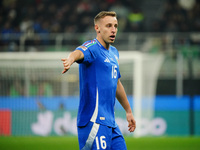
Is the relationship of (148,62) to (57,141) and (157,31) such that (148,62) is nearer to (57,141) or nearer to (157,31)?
(57,141)

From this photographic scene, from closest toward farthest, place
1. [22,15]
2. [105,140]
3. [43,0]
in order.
Answer: 1. [105,140]
2. [22,15]
3. [43,0]

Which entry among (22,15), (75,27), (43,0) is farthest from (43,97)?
(43,0)

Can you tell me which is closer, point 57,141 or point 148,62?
point 57,141

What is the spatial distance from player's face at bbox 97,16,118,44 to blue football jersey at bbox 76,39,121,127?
14 centimetres

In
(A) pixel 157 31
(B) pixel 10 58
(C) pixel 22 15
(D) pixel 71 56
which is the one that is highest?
(C) pixel 22 15

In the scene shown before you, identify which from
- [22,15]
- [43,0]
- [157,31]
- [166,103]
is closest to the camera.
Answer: [166,103]

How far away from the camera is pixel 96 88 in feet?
13.1

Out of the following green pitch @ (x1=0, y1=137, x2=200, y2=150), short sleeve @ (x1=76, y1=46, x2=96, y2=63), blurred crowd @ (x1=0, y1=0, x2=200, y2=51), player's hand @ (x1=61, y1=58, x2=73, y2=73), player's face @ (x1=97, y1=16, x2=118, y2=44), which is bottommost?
green pitch @ (x1=0, y1=137, x2=200, y2=150)

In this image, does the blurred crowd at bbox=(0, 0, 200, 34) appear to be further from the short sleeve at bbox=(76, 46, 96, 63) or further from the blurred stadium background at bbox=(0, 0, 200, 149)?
the short sleeve at bbox=(76, 46, 96, 63)

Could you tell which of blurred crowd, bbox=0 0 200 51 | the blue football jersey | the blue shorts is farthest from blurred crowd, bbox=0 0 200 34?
the blue shorts

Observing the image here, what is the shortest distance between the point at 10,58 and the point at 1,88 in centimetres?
92

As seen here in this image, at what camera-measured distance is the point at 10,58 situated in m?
12.1

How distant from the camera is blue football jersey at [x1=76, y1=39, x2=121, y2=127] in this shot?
3.96 metres

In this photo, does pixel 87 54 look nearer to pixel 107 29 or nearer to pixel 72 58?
pixel 72 58
